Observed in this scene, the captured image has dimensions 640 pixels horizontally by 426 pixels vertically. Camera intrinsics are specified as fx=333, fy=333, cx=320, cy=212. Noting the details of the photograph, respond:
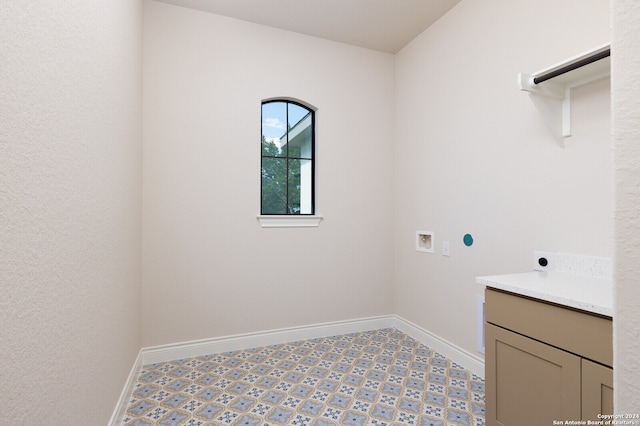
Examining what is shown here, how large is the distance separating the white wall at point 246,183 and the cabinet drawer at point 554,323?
173 centimetres

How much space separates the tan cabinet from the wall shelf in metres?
1.03

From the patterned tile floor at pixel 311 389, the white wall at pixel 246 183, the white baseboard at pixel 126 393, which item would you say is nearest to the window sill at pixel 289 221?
the white wall at pixel 246 183

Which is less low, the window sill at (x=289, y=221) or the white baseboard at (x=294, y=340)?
the window sill at (x=289, y=221)

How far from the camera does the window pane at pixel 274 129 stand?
3.07 m

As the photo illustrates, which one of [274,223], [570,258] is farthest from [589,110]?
[274,223]

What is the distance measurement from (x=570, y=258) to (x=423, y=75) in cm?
195

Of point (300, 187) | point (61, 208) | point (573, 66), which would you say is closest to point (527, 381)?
point (573, 66)

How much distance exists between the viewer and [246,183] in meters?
2.87

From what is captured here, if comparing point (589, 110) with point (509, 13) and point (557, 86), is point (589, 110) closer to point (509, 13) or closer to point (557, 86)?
point (557, 86)

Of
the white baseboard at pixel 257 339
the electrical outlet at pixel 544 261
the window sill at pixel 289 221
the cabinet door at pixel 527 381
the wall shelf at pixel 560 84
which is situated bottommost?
the white baseboard at pixel 257 339

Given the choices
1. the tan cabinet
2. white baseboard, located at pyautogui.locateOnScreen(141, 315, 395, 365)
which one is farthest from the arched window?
the tan cabinet

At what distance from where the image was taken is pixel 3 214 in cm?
74

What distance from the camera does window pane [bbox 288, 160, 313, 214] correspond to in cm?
316

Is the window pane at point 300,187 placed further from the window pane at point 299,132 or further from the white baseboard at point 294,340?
the white baseboard at point 294,340
